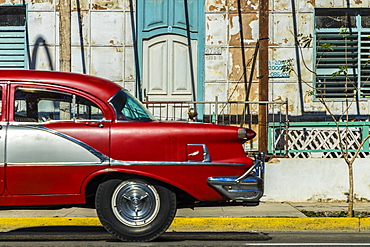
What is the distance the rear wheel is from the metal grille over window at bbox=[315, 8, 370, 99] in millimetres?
7019

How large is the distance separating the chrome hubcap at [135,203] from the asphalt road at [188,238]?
0.91 ft

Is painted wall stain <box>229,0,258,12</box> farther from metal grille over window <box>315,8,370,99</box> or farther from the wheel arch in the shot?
the wheel arch

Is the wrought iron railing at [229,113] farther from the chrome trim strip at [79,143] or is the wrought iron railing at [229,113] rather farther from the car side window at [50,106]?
the chrome trim strip at [79,143]

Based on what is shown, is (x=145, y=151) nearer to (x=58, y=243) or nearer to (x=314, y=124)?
(x=58, y=243)

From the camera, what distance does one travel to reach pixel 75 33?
12.6 meters

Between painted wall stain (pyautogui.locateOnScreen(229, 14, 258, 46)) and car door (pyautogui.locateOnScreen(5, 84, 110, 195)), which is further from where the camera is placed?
painted wall stain (pyautogui.locateOnScreen(229, 14, 258, 46))

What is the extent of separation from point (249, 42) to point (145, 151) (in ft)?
22.3

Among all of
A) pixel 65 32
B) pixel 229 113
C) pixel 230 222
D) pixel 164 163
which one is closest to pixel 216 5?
pixel 229 113

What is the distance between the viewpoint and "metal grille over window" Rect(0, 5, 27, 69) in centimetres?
1277

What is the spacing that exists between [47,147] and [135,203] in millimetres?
1107

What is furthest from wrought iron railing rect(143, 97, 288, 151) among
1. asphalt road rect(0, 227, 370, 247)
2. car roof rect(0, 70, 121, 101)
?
car roof rect(0, 70, 121, 101)

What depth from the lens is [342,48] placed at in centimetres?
1261

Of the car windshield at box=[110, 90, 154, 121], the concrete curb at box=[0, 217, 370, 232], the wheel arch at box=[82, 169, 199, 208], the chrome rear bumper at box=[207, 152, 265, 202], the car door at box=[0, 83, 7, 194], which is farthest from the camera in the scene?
the concrete curb at box=[0, 217, 370, 232]

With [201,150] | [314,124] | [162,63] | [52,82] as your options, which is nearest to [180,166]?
[201,150]
